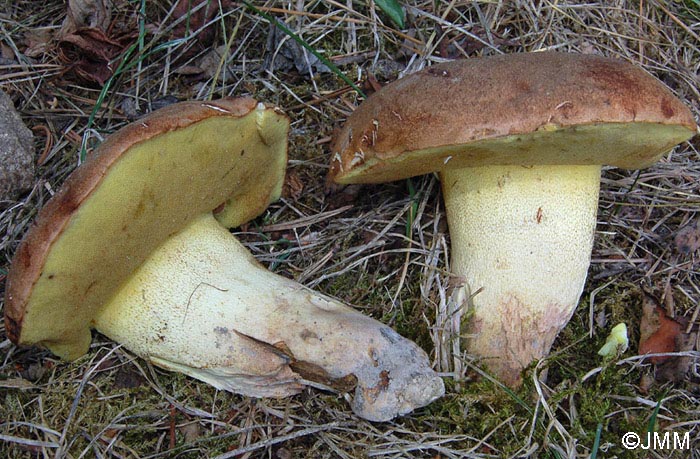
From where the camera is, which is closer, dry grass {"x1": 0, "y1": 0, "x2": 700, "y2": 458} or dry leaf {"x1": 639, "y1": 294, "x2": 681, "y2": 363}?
dry grass {"x1": 0, "y1": 0, "x2": 700, "y2": 458}

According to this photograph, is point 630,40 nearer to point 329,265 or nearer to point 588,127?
point 588,127

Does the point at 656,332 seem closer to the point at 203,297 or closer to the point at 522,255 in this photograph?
the point at 522,255

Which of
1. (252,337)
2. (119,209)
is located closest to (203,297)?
(252,337)

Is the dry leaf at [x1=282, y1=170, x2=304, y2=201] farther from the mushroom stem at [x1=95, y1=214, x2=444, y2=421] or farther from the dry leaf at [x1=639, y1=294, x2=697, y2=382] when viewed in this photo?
the dry leaf at [x1=639, y1=294, x2=697, y2=382]

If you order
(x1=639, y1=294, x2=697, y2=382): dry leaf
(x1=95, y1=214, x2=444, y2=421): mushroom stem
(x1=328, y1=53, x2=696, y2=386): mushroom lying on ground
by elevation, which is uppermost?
(x1=328, y1=53, x2=696, y2=386): mushroom lying on ground

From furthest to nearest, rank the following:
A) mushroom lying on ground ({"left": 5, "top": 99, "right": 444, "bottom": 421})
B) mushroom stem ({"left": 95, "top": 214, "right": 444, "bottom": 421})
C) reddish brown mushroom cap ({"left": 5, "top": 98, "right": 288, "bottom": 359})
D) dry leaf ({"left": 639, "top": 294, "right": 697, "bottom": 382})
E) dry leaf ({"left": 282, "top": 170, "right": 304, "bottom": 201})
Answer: dry leaf ({"left": 282, "top": 170, "right": 304, "bottom": 201}) → dry leaf ({"left": 639, "top": 294, "right": 697, "bottom": 382}) → mushroom stem ({"left": 95, "top": 214, "right": 444, "bottom": 421}) → mushroom lying on ground ({"left": 5, "top": 99, "right": 444, "bottom": 421}) → reddish brown mushroom cap ({"left": 5, "top": 98, "right": 288, "bottom": 359})

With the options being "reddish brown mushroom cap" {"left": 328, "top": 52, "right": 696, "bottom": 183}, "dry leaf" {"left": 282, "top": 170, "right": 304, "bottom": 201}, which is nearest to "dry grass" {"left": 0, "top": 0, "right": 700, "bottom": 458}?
"dry leaf" {"left": 282, "top": 170, "right": 304, "bottom": 201}

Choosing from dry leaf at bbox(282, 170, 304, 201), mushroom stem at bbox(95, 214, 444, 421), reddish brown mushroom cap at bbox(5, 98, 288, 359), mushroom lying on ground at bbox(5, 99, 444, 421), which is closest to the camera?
reddish brown mushroom cap at bbox(5, 98, 288, 359)

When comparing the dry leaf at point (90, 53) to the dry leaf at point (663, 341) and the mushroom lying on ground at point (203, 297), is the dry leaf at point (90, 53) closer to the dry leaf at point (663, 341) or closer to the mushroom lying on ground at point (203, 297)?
the mushroom lying on ground at point (203, 297)

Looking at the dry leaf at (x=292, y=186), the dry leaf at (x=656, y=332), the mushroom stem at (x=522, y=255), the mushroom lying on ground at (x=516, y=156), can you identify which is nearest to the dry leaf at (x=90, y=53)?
the dry leaf at (x=292, y=186)
